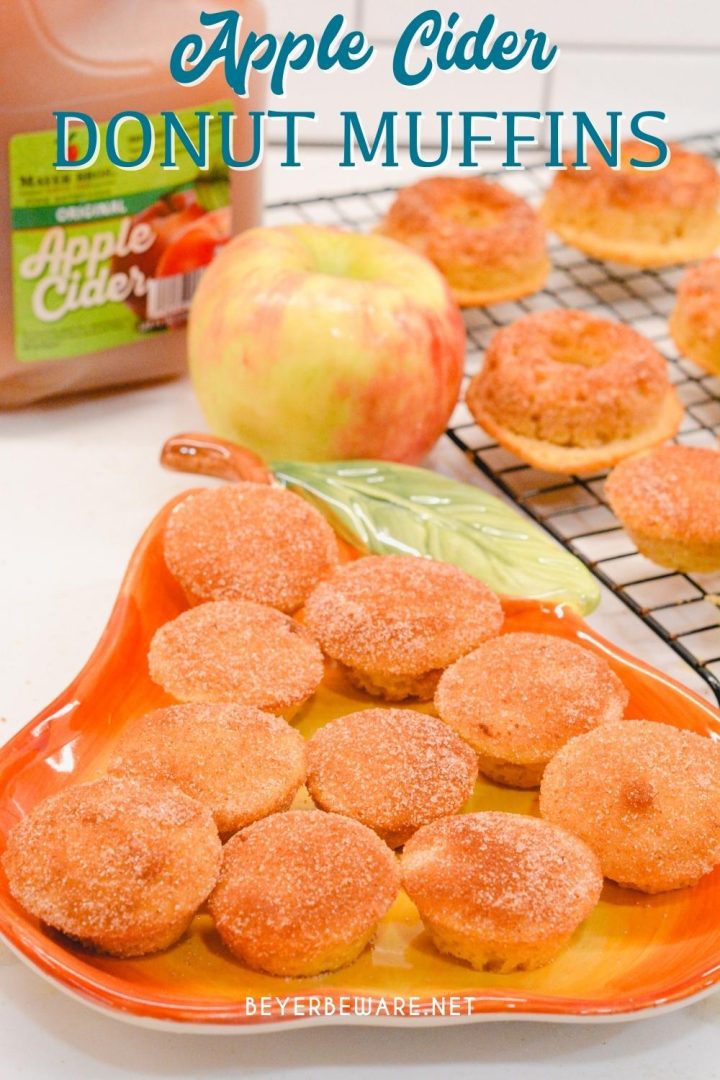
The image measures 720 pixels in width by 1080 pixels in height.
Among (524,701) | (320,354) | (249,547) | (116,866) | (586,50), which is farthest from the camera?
(586,50)

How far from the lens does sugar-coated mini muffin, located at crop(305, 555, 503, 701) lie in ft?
2.96

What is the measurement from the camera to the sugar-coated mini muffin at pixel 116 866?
0.69 meters

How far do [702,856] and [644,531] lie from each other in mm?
347

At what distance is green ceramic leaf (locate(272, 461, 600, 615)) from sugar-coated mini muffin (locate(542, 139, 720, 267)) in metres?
0.47

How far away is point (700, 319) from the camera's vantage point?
4.25 feet

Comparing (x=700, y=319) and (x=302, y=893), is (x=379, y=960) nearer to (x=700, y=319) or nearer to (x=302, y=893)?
(x=302, y=893)

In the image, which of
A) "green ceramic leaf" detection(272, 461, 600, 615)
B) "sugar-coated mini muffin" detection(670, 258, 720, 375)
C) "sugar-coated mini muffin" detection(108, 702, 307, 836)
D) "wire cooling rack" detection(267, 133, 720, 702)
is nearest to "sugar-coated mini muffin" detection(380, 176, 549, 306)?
"wire cooling rack" detection(267, 133, 720, 702)

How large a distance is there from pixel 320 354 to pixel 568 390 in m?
0.21

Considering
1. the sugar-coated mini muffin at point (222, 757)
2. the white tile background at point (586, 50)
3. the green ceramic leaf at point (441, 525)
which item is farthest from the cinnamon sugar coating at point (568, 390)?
the white tile background at point (586, 50)

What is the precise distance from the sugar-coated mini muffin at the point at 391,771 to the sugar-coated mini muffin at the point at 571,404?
1.31ft

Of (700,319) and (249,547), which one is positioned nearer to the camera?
(249,547)

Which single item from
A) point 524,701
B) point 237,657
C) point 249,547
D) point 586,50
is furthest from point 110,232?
point 586,50

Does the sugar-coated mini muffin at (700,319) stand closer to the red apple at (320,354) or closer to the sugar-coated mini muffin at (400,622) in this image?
the red apple at (320,354)

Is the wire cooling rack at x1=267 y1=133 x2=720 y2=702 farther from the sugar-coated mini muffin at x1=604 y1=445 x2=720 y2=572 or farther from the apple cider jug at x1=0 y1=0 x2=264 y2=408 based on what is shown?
the apple cider jug at x1=0 y1=0 x2=264 y2=408
